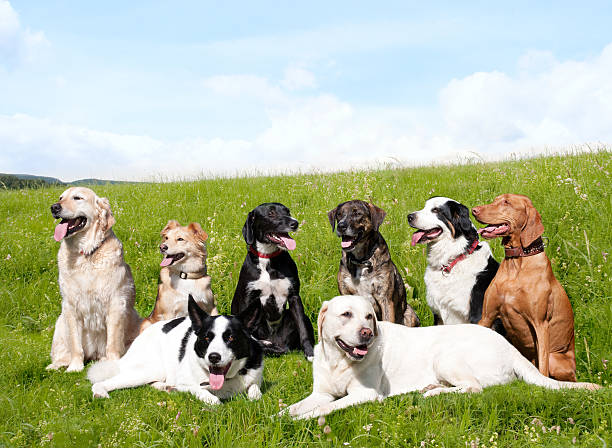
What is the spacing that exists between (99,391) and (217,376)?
4.52 feet

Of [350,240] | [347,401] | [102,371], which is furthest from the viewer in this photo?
[350,240]

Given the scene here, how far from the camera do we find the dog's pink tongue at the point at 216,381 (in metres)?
4.89

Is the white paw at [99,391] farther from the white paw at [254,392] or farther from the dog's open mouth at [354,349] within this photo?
the dog's open mouth at [354,349]

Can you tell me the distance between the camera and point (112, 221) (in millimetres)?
6668

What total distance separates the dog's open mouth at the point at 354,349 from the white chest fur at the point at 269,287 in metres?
1.91

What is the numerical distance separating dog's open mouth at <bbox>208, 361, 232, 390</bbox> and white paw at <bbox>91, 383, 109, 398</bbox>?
1191 millimetres

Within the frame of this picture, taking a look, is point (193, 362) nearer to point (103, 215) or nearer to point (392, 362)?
point (392, 362)

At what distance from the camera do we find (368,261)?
653cm

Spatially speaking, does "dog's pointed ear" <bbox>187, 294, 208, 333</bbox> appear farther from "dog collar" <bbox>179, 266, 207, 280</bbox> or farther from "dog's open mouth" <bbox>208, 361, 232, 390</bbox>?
"dog collar" <bbox>179, 266, 207, 280</bbox>

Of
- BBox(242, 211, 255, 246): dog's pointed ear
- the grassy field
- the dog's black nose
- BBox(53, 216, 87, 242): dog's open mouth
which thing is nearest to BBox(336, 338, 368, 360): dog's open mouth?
the grassy field

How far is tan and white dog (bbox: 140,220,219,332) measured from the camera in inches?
264

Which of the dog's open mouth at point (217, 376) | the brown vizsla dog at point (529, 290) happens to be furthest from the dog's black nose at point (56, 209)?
the brown vizsla dog at point (529, 290)

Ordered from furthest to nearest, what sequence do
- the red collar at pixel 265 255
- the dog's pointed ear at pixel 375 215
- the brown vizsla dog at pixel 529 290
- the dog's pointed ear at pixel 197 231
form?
the dog's pointed ear at pixel 197 231 < the red collar at pixel 265 255 < the dog's pointed ear at pixel 375 215 < the brown vizsla dog at pixel 529 290

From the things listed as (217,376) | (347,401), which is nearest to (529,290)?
(347,401)
